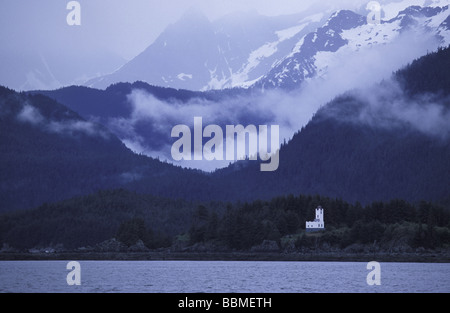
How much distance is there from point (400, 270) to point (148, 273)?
157ft

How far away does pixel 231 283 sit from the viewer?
134 m

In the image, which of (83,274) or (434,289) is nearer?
(434,289)
